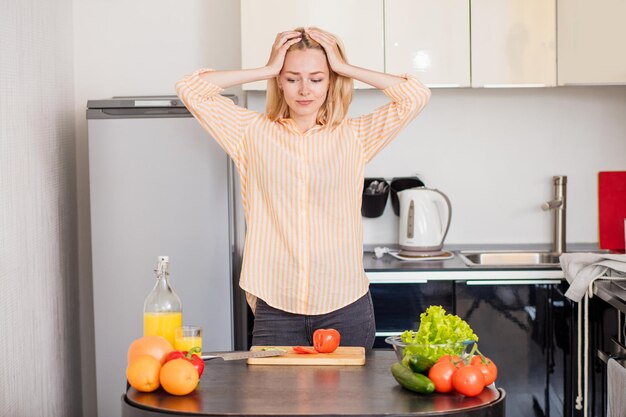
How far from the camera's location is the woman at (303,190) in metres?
2.42

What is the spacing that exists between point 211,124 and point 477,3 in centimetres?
142

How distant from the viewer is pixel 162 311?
6.21 ft

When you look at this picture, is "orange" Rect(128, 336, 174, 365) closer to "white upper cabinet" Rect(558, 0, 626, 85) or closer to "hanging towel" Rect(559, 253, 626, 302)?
"hanging towel" Rect(559, 253, 626, 302)

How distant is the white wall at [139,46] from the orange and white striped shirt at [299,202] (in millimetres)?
1304

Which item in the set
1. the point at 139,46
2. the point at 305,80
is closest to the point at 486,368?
the point at 305,80

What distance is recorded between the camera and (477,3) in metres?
3.43

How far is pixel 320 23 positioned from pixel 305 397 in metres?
2.05

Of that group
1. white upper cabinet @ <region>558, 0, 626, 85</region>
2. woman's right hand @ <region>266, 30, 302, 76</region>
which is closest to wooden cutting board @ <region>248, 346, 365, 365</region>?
woman's right hand @ <region>266, 30, 302, 76</region>

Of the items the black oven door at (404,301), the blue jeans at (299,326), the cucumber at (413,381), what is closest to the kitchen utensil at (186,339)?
the cucumber at (413,381)

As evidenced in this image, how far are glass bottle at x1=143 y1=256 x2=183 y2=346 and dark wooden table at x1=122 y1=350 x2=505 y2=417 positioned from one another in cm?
13

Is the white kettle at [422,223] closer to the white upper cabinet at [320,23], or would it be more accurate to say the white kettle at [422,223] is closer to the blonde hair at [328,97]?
the white upper cabinet at [320,23]

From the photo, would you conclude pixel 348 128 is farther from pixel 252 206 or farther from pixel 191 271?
pixel 191 271

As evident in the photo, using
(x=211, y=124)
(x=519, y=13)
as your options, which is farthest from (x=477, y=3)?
(x=211, y=124)

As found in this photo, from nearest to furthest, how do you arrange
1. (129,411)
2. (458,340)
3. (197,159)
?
(129,411) < (458,340) < (197,159)
